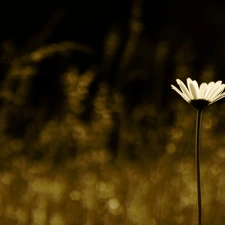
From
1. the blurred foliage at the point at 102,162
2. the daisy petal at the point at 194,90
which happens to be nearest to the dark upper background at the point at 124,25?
the blurred foliage at the point at 102,162

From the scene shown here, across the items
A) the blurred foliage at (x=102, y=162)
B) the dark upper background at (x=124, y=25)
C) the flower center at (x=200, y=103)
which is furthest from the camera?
the dark upper background at (x=124, y=25)

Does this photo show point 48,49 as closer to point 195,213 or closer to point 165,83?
point 195,213

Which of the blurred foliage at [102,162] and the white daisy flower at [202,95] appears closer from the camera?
the white daisy flower at [202,95]

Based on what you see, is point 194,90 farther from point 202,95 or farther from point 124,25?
point 124,25

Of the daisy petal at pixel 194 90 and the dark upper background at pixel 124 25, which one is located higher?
the dark upper background at pixel 124 25

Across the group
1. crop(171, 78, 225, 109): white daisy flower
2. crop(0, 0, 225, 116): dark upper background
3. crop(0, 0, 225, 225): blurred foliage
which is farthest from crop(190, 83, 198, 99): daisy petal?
crop(0, 0, 225, 116): dark upper background

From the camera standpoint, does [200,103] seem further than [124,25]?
No

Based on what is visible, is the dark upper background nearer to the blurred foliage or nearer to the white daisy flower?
the blurred foliage

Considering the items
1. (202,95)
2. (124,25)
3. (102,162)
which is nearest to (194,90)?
(202,95)

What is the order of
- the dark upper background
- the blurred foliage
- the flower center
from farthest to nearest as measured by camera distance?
the dark upper background, the blurred foliage, the flower center

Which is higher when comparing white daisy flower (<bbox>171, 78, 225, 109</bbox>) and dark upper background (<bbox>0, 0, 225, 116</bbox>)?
dark upper background (<bbox>0, 0, 225, 116</bbox>)

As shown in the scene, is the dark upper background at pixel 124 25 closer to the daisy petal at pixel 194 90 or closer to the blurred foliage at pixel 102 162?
the blurred foliage at pixel 102 162
